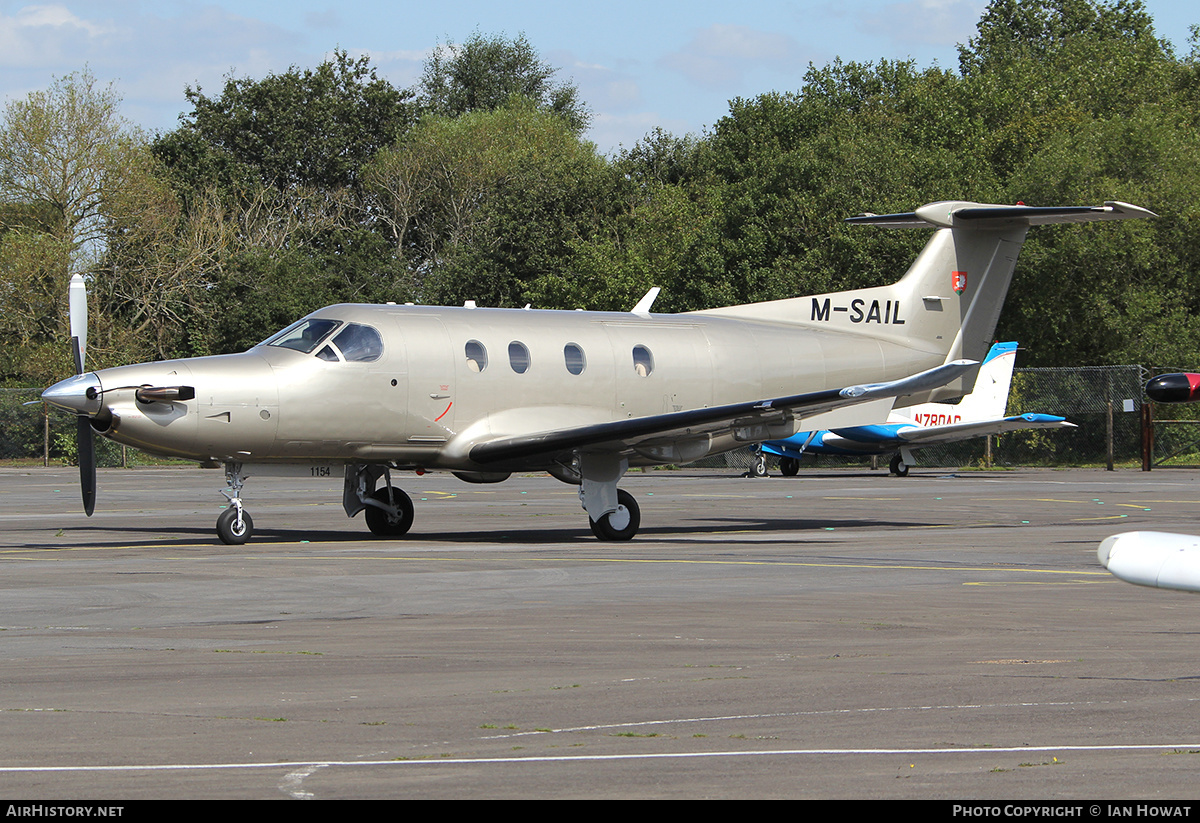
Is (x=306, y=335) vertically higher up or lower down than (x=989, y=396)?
higher up

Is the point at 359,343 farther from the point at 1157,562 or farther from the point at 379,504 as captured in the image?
the point at 1157,562

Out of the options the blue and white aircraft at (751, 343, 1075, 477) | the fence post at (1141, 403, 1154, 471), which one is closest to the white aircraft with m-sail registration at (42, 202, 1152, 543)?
the blue and white aircraft at (751, 343, 1075, 477)

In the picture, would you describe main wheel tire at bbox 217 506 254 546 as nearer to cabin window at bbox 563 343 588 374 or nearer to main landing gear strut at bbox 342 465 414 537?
main landing gear strut at bbox 342 465 414 537

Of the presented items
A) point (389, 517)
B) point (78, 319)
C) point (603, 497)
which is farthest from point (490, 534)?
point (78, 319)

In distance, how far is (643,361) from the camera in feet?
69.8

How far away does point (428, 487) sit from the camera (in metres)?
35.9

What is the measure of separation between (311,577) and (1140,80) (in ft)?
208

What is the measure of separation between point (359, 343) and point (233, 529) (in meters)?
3.03

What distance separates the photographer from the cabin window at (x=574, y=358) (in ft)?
67.6

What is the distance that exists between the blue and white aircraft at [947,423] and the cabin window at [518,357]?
62.3 feet

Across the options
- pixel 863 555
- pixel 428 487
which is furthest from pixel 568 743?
pixel 428 487

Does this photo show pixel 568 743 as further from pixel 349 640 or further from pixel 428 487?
pixel 428 487

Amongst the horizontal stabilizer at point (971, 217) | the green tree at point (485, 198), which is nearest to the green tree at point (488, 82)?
the green tree at point (485, 198)

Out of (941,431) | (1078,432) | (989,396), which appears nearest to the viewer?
(941,431)
